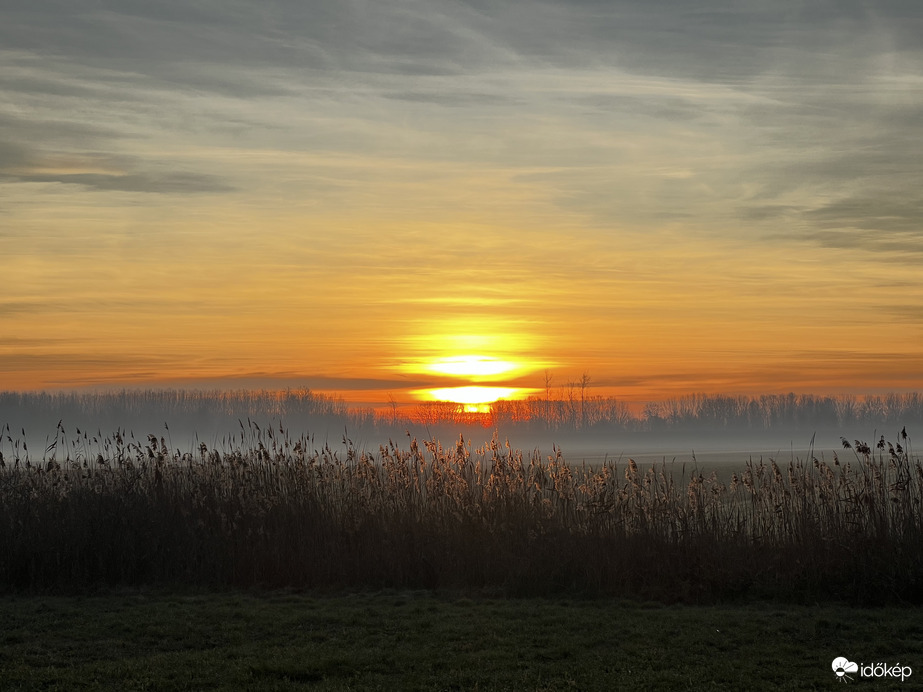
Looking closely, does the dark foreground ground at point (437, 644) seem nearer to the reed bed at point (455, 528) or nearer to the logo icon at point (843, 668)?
the logo icon at point (843, 668)

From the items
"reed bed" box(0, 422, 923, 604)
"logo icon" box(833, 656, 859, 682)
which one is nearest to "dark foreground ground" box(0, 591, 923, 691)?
"logo icon" box(833, 656, 859, 682)

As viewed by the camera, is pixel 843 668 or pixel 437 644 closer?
pixel 843 668

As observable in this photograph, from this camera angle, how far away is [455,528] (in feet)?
41.0

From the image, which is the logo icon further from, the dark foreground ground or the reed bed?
the reed bed

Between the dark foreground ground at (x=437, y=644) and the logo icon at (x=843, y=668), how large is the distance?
0.06 metres

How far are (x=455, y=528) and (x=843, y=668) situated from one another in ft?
19.8

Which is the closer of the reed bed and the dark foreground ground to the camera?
the dark foreground ground

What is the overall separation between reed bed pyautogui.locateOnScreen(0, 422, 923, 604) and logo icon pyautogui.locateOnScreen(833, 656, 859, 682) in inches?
113

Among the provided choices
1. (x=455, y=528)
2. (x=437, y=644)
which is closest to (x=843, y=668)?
(x=437, y=644)

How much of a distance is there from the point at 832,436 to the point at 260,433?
191 meters

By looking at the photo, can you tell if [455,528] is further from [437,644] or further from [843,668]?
[843,668]

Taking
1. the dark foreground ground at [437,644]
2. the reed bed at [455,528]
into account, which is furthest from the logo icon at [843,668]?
the reed bed at [455,528]

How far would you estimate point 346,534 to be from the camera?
41.2 feet

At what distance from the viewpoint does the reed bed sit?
10945 millimetres
